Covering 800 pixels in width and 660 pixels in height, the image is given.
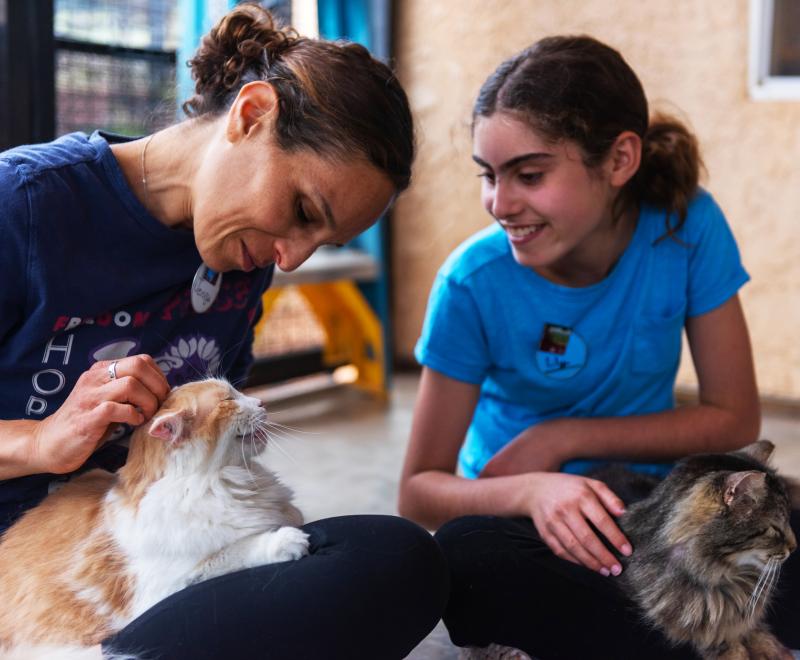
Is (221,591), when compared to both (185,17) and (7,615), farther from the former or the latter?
(185,17)

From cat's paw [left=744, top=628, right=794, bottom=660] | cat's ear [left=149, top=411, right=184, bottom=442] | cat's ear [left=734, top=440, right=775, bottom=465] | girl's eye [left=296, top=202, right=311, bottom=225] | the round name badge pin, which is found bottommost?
cat's paw [left=744, top=628, right=794, bottom=660]

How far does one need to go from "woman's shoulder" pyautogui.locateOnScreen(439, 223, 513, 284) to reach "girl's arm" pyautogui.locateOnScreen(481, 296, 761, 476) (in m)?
0.30

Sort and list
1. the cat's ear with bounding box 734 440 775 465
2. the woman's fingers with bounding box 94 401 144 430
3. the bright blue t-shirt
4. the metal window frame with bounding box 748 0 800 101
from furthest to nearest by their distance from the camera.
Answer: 1. the metal window frame with bounding box 748 0 800 101
2. the bright blue t-shirt
3. the cat's ear with bounding box 734 440 775 465
4. the woman's fingers with bounding box 94 401 144 430

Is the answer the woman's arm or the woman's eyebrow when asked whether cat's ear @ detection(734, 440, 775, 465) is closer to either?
the woman's eyebrow

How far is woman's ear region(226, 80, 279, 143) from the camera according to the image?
116cm

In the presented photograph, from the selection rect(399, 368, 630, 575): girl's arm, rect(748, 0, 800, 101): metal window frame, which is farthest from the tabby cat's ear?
rect(748, 0, 800, 101): metal window frame

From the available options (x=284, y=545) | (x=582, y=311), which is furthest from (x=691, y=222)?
(x=284, y=545)

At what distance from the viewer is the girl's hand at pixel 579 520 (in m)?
1.28

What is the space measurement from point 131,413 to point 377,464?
5.92 ft

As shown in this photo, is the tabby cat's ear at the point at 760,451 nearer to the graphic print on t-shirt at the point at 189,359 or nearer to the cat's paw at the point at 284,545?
the cat's paw at the point at 284,545

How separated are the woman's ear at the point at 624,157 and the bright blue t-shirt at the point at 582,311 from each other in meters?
0.14

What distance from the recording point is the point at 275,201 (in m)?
1.16

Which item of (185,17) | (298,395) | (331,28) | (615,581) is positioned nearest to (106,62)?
(185,17)

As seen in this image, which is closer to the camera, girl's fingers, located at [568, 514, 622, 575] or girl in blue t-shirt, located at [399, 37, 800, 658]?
girl's fingers, located at [568, 514, 622, 575]
